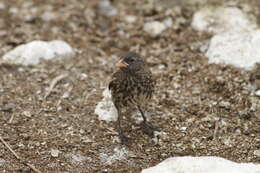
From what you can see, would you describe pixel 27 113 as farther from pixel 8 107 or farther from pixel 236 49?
pixel 236 49

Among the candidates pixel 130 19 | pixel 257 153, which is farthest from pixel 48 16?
pixel 257 153

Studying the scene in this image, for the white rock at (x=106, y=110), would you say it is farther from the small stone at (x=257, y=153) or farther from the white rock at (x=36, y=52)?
the small stone at (x=257, y=153)

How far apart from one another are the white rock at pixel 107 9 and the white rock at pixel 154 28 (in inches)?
29.9

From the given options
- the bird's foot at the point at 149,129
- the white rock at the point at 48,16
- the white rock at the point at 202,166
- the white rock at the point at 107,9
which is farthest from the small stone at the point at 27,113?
the white rock at the point at 107,9

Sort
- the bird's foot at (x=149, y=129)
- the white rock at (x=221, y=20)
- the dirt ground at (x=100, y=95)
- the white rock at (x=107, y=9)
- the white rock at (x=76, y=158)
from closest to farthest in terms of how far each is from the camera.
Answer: the white rock at (x=76, y=158), the dirt ground at (x=100, y=95), the bird's foot at (x=149, y=129), the white rock at (x=221, y=20), the white rock at (x=107, y=9)

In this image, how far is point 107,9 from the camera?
28.2ft

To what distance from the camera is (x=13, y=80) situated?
688 centimetres

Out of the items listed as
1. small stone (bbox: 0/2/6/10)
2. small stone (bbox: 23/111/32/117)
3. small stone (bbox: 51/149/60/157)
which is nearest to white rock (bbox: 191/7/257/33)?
small stone (bbox: 23/111/32/117)

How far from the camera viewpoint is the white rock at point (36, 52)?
284 inches

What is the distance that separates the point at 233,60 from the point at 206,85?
50 cm

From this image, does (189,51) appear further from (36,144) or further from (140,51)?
(36,144)

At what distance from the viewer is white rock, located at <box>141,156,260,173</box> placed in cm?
461

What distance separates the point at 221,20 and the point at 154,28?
98cm

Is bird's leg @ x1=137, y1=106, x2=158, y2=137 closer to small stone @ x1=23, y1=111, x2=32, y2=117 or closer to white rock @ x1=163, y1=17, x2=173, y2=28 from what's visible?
small stone @ x1=23, y1=111, x2=32, y2=117
